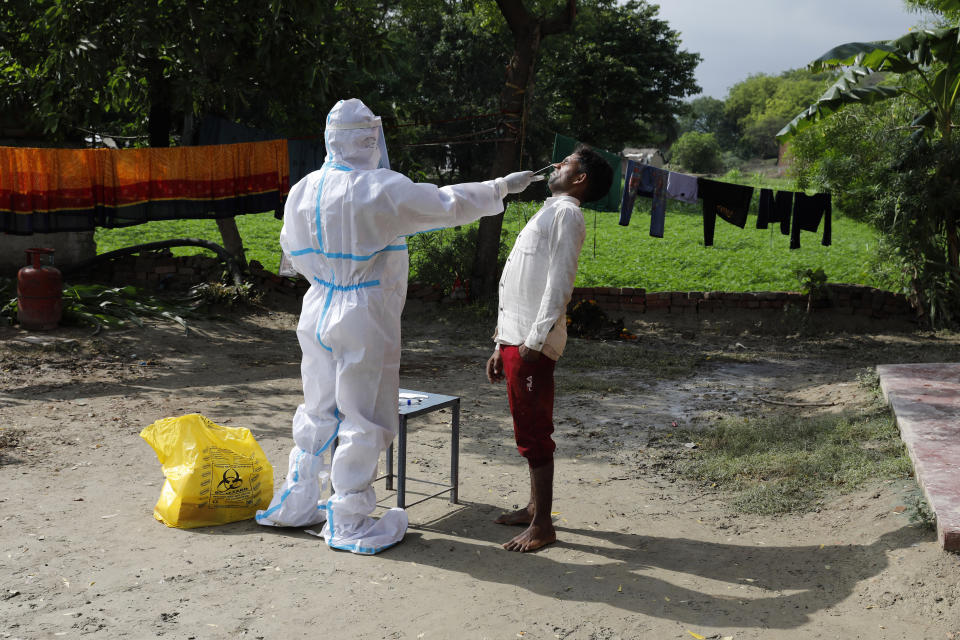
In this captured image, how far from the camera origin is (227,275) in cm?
1087

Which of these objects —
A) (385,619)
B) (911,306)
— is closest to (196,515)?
(385,619)

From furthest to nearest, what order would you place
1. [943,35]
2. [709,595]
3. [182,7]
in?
[943,35], [182,7], [709,595]

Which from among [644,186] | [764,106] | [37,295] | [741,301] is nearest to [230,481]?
[37,295]

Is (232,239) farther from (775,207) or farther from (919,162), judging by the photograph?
(919,162)

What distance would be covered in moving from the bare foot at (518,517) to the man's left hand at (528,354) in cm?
88

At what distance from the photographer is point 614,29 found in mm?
21688

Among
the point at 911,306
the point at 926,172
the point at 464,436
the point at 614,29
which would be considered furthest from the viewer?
the point at 614,29

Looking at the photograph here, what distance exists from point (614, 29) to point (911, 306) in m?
13.5

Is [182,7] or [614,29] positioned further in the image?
[614,29]

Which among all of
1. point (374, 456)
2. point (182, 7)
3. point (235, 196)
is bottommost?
point (374, 456)

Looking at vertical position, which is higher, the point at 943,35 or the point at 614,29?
the point at 614,29

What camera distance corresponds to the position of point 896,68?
959cm

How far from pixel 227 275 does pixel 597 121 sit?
1343 centimetres

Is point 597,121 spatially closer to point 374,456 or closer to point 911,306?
point 911,306
